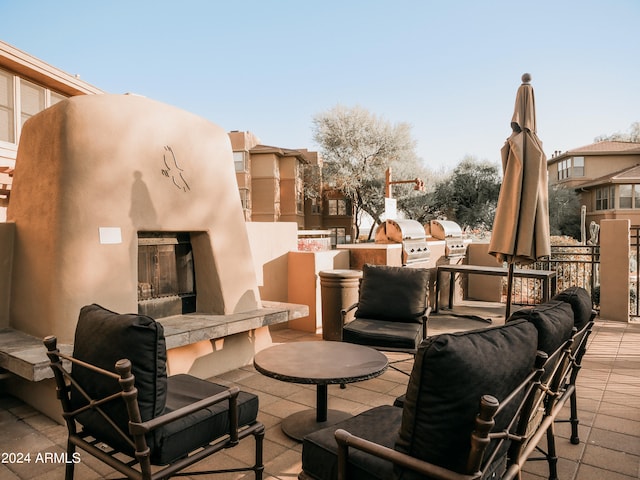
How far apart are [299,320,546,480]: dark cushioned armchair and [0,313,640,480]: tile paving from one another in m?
1.32

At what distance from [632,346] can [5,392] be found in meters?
7.71

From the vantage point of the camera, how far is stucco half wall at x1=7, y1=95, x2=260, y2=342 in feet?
12.1

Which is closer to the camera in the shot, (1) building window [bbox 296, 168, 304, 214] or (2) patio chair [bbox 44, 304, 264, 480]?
(2) patio chair [bbox 44, 304, 264, 480]

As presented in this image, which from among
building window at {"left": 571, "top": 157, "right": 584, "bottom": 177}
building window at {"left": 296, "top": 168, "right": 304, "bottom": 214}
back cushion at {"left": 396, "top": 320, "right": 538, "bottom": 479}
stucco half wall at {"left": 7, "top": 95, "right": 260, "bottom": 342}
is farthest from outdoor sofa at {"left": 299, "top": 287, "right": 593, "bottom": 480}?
building window at {"left": 571, "top": 157, "right": 584, "bottom": 177}

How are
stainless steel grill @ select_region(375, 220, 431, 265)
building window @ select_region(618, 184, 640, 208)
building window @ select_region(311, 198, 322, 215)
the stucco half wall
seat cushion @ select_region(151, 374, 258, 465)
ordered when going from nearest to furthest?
seat cushion @ select_region(151, 374, 258, 465) < the stucco half wall < stainless steel grill @ select_region(375, 220, 431, 265) < building window @ select_region(618, 184, 640, 208) < building window @ select_region(311, 198, 322, 215)

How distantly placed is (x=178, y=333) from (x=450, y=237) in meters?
7.11

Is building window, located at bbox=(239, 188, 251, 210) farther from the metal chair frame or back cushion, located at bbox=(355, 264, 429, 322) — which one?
the metal chair frame

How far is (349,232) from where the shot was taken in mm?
30656

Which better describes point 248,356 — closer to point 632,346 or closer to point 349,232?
point 632,346

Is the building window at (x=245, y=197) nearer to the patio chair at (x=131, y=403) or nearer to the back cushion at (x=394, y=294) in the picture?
the back cushion at (x=394, y=294)

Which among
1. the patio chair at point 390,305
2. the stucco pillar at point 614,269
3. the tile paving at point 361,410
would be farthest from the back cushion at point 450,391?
the stucco pillar at point 614,269

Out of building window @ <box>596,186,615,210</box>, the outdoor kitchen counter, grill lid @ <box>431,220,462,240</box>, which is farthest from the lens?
building window @ <box>596,186,615,210</box>

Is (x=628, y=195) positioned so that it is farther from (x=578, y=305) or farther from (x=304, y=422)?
(x=304, y=422)

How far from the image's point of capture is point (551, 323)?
2.07 m
